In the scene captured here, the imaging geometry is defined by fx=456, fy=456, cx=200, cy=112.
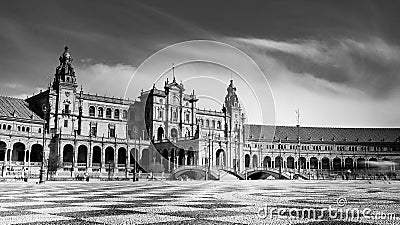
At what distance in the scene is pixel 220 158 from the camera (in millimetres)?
98562

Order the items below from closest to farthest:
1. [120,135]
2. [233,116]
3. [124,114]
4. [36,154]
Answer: [36,154]
[120,135]
[124,114]
[233,116]

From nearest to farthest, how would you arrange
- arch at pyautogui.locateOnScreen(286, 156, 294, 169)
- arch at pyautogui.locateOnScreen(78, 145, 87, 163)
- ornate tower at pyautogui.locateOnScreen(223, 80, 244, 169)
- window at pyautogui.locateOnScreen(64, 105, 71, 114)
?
A: 1. arch at pyautogui.locateOnScreen(78, 145, 87, 163)
2. window at pyautogui.locateOnScreen(64, 105, 71, 114)
3. ornate tower at pyautogui.locateOnScreen(223, 80, 244, 169)
4. arch at pyautogui.locateOnScreen(286, 156, 294, 169)

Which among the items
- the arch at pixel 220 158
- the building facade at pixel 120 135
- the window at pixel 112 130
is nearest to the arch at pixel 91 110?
the building facade at pixel 120 135

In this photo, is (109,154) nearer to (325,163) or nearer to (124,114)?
(124,114)

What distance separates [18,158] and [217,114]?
176 ft

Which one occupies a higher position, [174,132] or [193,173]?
[174,132]

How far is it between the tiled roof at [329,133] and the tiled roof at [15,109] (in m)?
67.4

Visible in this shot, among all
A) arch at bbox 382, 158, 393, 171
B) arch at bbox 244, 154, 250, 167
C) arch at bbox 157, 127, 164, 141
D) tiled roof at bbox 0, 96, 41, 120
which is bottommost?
arch at bbox 382, 158, 393, 171

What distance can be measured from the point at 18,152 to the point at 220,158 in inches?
1601

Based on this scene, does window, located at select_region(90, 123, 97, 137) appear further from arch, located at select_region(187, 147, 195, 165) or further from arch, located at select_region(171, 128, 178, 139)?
arch, located at select_region(187, 147, 195, 165)

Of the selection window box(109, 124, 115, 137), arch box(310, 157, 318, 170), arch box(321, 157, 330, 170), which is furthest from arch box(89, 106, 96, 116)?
arch box(321, 157, 330, 170)

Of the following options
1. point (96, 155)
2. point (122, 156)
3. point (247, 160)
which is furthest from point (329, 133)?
point (96, 155)

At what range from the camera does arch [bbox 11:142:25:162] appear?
8419 cm

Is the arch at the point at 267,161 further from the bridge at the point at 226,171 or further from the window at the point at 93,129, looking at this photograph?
the window at the point at 93,129
